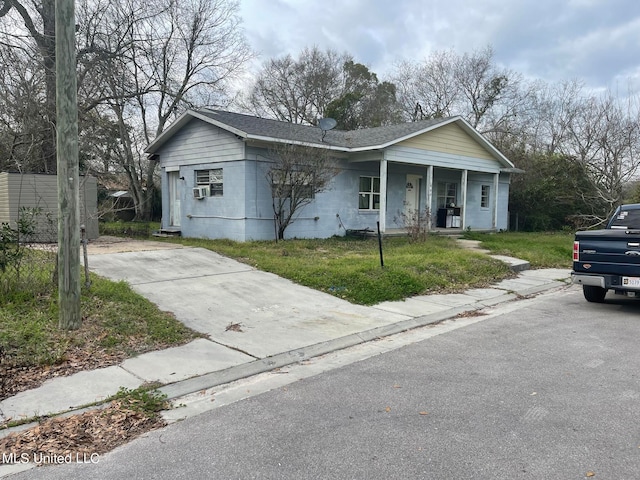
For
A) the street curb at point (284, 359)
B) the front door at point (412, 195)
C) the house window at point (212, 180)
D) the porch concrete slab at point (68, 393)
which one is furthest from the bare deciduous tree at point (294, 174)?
the porch concrete slab at point (68, 393)

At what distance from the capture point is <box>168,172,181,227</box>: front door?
18227 mm

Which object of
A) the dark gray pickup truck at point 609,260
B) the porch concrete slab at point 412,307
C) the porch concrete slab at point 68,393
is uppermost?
the dark gray pickup truck at point 609,260

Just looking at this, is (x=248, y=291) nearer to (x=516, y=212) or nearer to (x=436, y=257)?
(x=436, y=257)

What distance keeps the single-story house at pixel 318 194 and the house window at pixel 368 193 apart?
39mm

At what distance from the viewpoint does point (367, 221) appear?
18328 millimetres

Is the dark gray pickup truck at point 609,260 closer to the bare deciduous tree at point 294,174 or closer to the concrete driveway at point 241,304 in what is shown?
the concrete driveway at point 241,304

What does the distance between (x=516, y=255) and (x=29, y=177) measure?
1462 centimetres

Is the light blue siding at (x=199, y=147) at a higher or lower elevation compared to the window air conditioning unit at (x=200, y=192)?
higher

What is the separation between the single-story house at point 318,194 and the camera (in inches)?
587

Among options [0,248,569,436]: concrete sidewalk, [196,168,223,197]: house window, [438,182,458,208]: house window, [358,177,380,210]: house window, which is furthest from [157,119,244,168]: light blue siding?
[438,182,458,208]: house window

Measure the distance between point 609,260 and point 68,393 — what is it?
7.86 meters

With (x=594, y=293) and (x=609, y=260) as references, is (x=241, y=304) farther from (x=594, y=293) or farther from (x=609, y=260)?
(x=594, y=293)

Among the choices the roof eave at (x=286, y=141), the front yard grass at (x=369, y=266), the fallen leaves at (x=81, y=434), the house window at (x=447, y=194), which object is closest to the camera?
the fallen leaves at (x=81, y=434)

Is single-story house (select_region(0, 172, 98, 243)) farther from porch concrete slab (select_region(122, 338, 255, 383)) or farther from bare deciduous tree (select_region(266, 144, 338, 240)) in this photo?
porch concrete slab (select_region(122, 338, 255, 383))
